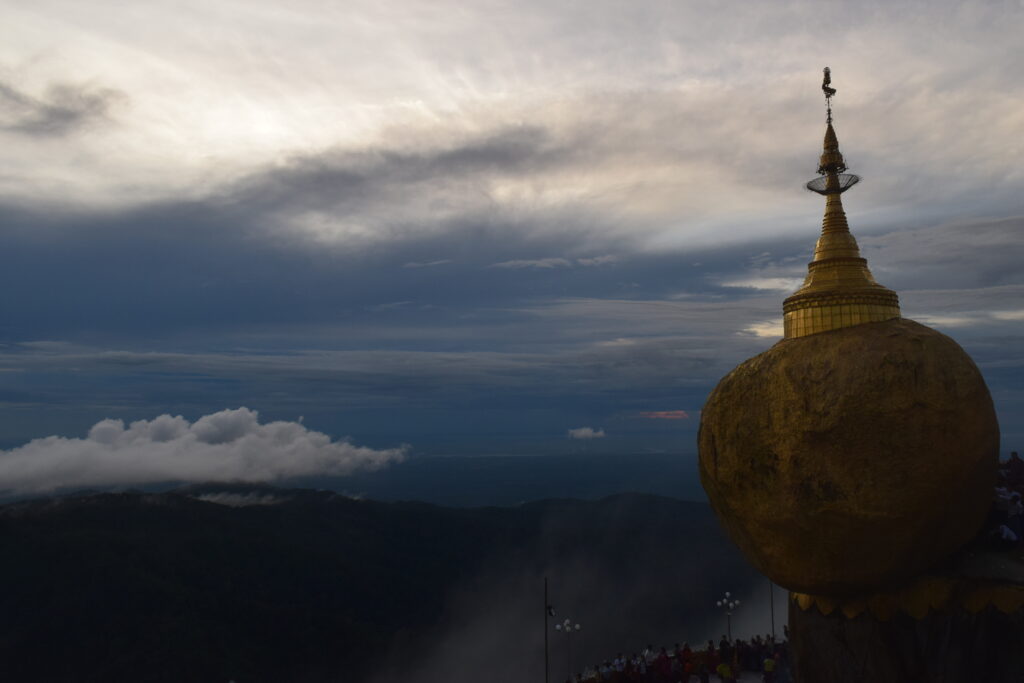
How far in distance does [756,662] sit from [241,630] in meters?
84.4

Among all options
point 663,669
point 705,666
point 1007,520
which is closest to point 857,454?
point 1007,520

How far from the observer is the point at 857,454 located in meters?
11.1

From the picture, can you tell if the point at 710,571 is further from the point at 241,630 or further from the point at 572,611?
the point at 241,630

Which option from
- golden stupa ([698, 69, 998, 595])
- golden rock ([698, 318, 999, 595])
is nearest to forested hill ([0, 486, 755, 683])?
golden stupa ([698, 69, 998, 595])

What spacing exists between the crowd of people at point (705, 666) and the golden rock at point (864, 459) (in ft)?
39.6

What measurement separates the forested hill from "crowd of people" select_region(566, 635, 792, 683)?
6599cm

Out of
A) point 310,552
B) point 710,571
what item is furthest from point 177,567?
point 710,571

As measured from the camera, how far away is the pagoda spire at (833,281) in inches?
501

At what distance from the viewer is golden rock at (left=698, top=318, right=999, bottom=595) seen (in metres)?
10.9

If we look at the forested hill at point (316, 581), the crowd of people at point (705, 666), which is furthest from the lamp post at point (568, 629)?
the forested hill at point (316, 581)

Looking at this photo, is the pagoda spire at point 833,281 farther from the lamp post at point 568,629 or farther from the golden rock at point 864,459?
the lamp post at point 568,629

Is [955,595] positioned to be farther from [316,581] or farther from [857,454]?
[316,581]

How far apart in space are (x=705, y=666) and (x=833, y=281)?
1535 cm

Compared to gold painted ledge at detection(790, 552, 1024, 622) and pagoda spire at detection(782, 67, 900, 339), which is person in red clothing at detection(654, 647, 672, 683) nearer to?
gold painted ledge at detection(790, 552, 1024, 622)
